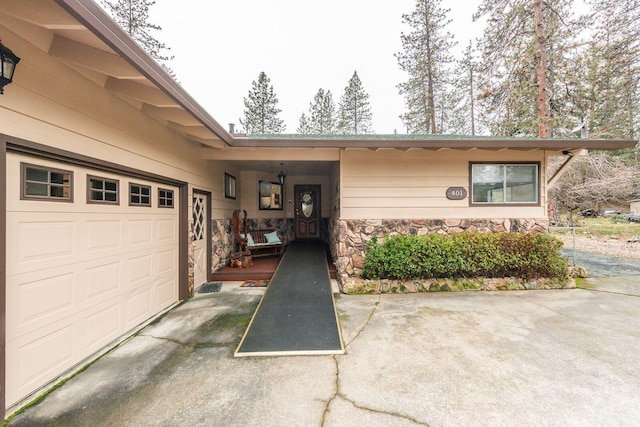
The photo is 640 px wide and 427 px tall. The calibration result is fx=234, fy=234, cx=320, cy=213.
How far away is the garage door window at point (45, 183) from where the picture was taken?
199 cm

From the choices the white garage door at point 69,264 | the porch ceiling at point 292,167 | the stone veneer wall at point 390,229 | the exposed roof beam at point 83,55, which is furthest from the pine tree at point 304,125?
the exposed roof beam at point 83,55

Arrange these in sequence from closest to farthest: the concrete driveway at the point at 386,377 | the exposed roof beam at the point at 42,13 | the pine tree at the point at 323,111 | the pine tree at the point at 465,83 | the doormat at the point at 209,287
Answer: the exposed roof beam at the point at 42,13 < the concrete driveway at the point at 386,377 < the doormat at the point at 209,287 < the pine tree at the point at 465,83 < the pine tree at the point at 323,111

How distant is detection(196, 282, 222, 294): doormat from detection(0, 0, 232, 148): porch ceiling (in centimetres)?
316

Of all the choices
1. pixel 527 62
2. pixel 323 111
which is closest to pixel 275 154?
pixel 527 62

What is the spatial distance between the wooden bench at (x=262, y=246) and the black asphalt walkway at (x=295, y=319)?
1484 mm

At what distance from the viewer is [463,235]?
15.1 ft

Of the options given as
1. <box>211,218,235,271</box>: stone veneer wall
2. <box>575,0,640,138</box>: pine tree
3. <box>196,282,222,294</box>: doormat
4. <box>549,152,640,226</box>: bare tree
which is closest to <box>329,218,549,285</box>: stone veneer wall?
<box>196,282,222,294</box>: doormat

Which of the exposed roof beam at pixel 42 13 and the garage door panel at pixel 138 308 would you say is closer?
the exposed roof beam at pixel 42 13

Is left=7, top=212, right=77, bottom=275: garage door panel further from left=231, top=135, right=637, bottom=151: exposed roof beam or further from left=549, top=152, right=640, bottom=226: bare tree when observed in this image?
left=549, top=152, right=640, bottom=226: bare tree

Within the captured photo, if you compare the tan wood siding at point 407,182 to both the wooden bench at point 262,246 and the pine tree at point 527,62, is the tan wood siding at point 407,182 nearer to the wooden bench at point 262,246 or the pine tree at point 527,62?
the wooden bench at point 262,246

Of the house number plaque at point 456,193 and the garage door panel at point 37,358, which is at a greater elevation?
the house number plaque at point 456,193

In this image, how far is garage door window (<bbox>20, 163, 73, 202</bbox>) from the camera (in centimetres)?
199

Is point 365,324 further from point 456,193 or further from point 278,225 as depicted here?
point 278,225

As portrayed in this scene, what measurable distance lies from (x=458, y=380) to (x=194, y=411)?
2269 millimetres
